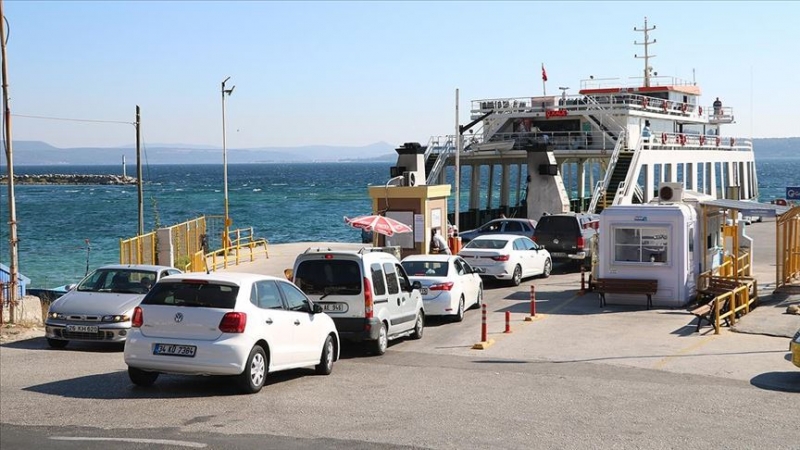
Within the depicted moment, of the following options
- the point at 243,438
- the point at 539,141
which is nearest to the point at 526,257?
the point at 539,141

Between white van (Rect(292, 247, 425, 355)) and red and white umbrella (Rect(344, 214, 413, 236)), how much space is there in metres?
9.34

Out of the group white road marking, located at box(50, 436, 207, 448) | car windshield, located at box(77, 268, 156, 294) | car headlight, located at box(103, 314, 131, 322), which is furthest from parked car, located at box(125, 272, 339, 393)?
car windshield, located at box(77, 268, 156, 294)

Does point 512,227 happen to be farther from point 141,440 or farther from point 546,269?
point 141,440

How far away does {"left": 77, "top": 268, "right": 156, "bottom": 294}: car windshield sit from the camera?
17.5 meters

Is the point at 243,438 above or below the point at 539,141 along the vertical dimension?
below

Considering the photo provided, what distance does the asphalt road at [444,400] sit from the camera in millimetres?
10062

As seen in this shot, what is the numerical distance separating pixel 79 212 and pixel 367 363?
90001mm

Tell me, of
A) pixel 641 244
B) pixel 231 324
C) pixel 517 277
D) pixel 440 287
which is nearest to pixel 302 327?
pixel 231 324

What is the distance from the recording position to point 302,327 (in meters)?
13.3

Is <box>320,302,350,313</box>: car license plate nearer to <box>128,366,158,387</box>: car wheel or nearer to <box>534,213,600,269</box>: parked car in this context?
<box>128,366,158,387</box>: car wheel

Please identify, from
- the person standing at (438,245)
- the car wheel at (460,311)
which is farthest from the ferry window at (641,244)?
the person standing at (438,245)

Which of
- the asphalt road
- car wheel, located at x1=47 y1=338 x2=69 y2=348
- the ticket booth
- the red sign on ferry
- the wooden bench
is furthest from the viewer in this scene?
the red sign on ferry

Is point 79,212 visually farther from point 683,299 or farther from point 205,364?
point 205,364

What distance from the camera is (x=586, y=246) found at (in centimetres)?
3117
